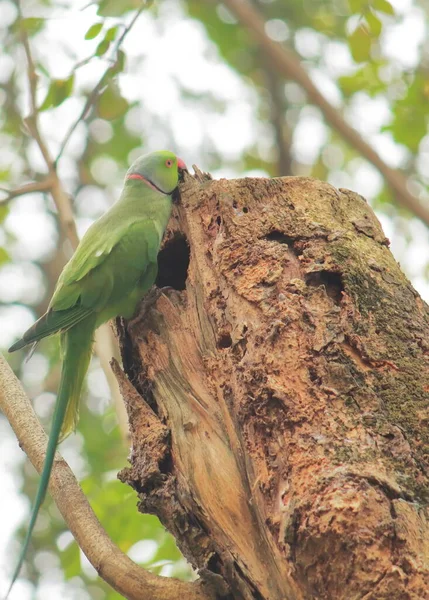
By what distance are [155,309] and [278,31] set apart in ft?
19.3

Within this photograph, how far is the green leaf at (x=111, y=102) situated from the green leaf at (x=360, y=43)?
1322 millimetres

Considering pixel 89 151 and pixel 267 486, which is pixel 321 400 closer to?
pixel 267 486

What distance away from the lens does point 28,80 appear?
3.92 meters

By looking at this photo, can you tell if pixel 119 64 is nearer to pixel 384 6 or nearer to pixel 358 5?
pixel 358 5

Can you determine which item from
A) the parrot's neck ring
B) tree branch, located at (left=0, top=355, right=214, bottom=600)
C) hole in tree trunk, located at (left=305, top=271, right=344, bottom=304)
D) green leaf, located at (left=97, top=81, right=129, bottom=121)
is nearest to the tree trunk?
hole in tree trunk, located at (left=305, top=271, right=344, bottom=304)

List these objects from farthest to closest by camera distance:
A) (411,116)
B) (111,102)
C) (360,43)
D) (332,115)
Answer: (411,116) < (332,115) < (111,102) < (360,43)

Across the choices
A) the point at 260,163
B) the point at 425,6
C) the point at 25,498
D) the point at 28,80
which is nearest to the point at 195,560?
the point at 28,80

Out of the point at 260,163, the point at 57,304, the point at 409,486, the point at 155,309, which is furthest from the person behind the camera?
the point at 260,163

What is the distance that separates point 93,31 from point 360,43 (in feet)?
4.58

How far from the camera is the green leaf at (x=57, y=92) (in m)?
3.58

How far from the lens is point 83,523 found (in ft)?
7.84

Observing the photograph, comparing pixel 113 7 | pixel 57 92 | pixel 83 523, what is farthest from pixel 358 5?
pixel 83 523

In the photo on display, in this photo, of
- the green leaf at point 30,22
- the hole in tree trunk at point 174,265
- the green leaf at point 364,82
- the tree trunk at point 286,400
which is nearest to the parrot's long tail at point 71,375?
the tree trunk at point 286,400

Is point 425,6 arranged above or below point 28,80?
above
